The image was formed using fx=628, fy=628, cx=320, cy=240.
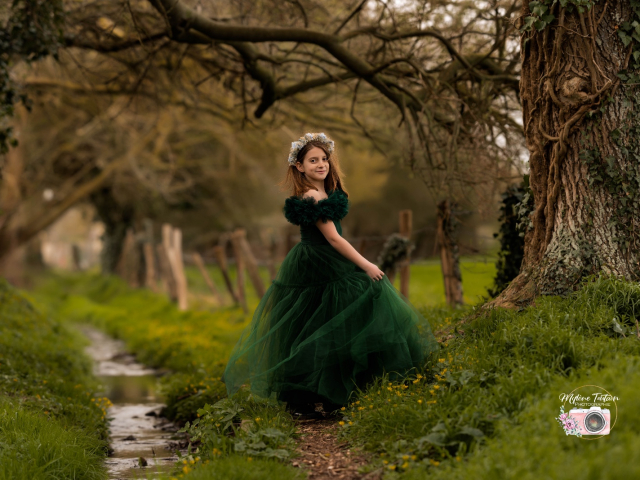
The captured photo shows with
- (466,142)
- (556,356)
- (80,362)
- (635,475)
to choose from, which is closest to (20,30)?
(80,362)

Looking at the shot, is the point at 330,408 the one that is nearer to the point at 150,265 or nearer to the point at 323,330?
the point at 323,330

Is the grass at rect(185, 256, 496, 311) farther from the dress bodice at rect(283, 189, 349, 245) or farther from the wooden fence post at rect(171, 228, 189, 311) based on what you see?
the dress bodice at rect(283, 189, 349, 245)

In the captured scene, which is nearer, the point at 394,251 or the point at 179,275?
the point at 394,251

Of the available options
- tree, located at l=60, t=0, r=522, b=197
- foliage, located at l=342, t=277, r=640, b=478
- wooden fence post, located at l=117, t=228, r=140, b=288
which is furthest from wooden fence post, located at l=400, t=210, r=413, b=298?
wooden fence post, located at l=117, t=228, r=140, b=288

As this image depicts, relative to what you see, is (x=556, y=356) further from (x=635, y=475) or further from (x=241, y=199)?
(x=241, y=199)

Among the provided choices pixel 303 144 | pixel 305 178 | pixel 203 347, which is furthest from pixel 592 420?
pixel 203 347

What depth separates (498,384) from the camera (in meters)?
3.90

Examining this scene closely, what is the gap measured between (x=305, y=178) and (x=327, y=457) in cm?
215

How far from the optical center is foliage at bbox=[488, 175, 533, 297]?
6.77 meters

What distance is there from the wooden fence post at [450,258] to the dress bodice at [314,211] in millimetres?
3131

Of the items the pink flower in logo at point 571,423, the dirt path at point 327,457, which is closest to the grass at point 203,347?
the dirt path at point 327,457

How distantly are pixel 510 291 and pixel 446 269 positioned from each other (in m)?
2.74

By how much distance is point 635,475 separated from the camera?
261cm

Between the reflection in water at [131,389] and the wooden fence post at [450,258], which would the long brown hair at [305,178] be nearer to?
the wooden fence post at [450,258]
